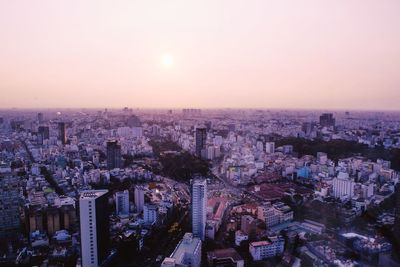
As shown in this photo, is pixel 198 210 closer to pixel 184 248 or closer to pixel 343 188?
pixel 184 248

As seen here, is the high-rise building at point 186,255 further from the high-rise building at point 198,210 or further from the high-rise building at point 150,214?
the high-rise building at point 150,214

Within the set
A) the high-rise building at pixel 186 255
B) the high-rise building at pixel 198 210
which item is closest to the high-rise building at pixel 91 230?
the high-rise building at pixel 186 255

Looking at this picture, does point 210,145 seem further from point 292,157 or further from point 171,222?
point 171,222

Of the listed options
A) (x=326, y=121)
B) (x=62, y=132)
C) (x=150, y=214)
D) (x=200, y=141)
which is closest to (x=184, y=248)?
(x=150, y=214)

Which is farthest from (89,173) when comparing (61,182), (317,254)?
(317,254)

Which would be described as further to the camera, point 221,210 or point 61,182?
point 61,182

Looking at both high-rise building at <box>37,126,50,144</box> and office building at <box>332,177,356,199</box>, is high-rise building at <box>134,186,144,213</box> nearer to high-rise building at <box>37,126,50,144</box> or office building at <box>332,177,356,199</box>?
office building at <box>332,177,356,199</box>
